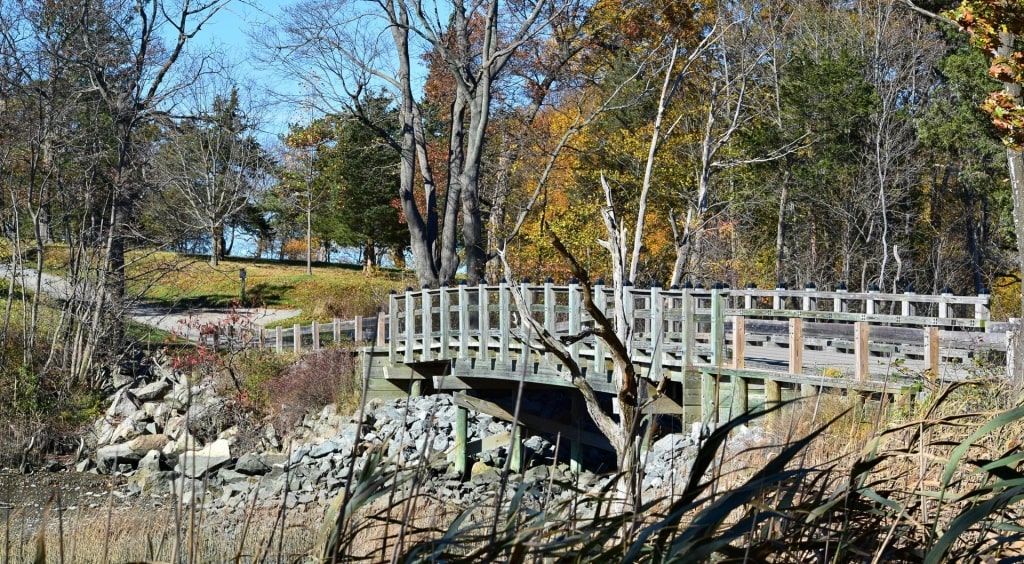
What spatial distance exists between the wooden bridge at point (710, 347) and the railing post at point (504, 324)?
0.07 ft

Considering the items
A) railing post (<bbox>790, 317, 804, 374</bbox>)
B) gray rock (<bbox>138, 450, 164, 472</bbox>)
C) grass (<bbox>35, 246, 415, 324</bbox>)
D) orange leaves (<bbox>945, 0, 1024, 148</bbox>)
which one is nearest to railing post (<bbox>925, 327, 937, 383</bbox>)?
railing post (<bbox>790, 317, 804, 374</bbox>)

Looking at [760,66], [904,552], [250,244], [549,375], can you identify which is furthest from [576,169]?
[250,244]

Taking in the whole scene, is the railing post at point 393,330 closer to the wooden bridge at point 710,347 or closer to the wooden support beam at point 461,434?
the wooden bridge at point 710,347

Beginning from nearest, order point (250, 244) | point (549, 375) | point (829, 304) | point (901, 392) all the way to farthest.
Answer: point (901, 392) < point (549, 375) < point (829, 304) < point (250, 244)

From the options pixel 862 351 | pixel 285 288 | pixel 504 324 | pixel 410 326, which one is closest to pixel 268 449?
pixel 410 326

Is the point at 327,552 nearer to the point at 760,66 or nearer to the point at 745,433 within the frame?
the point at 745,433

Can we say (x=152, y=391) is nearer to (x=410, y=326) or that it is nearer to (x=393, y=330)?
(x=393, y=330)

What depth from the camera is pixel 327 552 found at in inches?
82.4

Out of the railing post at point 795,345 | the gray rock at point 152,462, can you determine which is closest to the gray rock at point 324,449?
the gray rock at point 152,462

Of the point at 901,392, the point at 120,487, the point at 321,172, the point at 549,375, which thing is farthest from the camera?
the point at 321,172

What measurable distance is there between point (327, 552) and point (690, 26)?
926 inches

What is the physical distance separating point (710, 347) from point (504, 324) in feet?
13.7

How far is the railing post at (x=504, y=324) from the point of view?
17000 millimetres

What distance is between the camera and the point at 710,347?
45.4 feet
